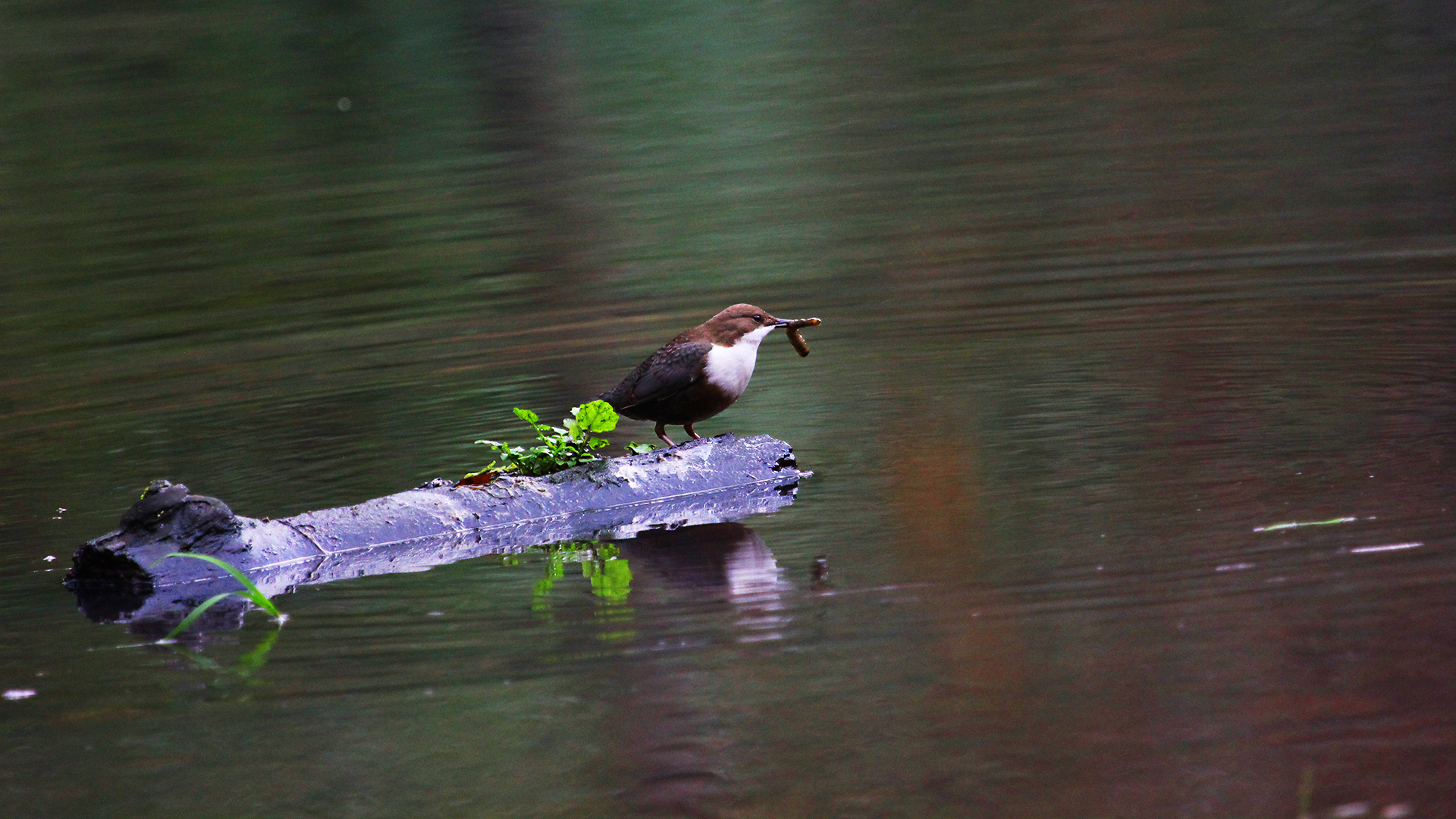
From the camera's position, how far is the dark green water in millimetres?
3891

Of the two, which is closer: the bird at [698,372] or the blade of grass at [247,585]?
the blade of grass at [247,585]

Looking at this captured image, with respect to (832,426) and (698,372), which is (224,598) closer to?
(698,372)

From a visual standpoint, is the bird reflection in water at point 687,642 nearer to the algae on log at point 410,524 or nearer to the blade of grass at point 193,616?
the algae on log at point 410,524

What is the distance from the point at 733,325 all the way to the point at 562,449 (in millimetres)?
829

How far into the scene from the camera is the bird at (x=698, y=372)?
633 centimetres

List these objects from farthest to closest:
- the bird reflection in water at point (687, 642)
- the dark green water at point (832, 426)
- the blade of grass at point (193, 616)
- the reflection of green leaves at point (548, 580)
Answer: the reflection of green leaves at point (548, 580) → the blade of grass at point (193, 616) → the dark green water at point (832, 426) → the bird reflection in water at point (687, 642)

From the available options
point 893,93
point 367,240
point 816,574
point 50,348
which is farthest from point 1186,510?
point 893,93

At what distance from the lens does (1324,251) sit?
9586mm

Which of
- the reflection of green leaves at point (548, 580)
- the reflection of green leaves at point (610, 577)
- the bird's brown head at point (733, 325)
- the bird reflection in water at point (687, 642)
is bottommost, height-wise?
the bird reflection in water at point (687, 642)

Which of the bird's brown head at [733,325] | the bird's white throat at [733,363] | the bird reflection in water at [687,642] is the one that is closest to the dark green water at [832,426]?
the bird reflection in water at [687,642]

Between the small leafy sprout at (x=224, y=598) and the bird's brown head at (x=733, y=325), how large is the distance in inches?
78.2

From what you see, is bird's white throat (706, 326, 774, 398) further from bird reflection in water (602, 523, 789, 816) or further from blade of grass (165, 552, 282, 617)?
blade of grass (165, 552, 282, 617)

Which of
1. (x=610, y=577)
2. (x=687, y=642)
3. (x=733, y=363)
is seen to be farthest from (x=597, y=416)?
(x=687, y=642)

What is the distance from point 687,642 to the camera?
15.0ft
